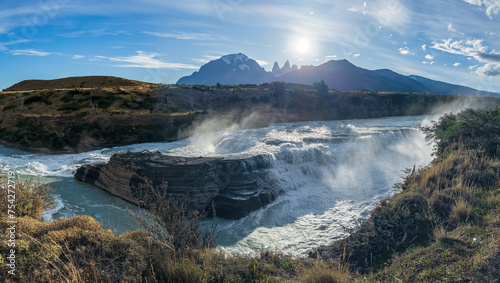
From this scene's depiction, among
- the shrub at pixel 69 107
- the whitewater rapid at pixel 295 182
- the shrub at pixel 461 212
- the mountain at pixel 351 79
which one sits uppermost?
the mountain at pixel 351 79

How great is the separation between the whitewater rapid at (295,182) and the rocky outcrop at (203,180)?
19.2 inches

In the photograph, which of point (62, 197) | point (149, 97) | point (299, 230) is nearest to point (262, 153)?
point (299, 230)

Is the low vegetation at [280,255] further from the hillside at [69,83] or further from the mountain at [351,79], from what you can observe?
the mountain at [351,79]

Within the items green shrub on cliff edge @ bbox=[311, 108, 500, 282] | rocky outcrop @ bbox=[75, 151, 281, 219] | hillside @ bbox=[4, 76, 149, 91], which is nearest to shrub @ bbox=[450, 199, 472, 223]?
green shrub on cliff edge @ bbox=[311, 108, 500, 282]

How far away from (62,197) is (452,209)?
51.3 feet

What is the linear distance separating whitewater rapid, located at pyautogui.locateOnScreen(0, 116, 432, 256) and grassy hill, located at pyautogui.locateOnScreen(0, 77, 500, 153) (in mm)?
2761

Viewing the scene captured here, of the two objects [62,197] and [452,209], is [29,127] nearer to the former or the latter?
[62,197]

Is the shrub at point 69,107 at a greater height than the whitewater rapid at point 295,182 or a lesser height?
greater

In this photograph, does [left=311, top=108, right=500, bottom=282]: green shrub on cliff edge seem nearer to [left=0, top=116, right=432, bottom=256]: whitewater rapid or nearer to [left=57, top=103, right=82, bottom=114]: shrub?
[left=0, top=116, right=432, bottom=256]: whitewater rapid

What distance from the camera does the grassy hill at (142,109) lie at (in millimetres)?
27375

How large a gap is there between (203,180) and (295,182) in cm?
556

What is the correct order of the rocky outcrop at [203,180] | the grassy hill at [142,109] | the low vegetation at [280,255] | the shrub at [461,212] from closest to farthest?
the low vegetation at [280,255] < the shrub at [461,212] < the rocky outcrop at [203,180] < the grassy hill at [142,109]

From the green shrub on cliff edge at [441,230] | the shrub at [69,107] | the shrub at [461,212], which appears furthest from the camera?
the shrub at [69,107]

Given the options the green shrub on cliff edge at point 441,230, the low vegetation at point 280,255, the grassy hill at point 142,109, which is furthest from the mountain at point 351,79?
the low vegetation at point 280,255
